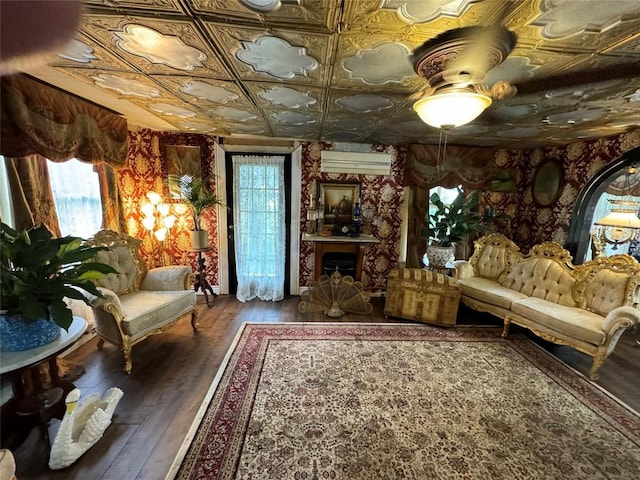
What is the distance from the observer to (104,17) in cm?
122

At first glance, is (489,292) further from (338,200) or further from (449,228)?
(338,200)

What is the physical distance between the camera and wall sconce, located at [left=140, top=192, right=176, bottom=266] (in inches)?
139

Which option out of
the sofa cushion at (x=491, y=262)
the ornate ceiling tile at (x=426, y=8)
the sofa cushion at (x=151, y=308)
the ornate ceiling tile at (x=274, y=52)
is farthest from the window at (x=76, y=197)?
the sofa cushion at (x=491, y=262)

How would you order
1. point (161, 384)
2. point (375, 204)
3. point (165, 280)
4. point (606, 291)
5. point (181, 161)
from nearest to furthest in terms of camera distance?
point (161, 384)
point (606, 291)
point (165, 280)
point (181, 161)
point (375, 204)

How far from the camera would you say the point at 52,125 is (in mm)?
2131

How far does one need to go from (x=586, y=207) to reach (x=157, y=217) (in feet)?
19.7

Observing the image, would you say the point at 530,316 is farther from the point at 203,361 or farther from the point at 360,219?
the point at 203,361

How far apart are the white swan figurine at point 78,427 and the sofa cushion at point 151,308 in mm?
622

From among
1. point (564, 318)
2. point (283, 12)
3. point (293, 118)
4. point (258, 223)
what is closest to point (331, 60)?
point (283, 12)

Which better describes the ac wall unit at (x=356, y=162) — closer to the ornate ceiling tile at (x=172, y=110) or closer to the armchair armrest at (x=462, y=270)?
the armchair armrest at (x=462, y=270)

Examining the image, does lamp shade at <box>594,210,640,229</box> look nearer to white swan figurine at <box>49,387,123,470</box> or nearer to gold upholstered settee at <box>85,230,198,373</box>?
gold upholstered settee at <box>85,230,198,373</box>

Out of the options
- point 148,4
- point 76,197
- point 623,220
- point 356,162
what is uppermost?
point 148,4

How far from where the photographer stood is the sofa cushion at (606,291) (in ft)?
Result: 8.41

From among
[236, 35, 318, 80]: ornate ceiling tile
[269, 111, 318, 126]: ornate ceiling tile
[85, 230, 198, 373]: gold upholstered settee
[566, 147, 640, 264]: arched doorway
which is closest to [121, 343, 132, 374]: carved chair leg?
[85, 230, 198, 373]: gold upholstered settee
